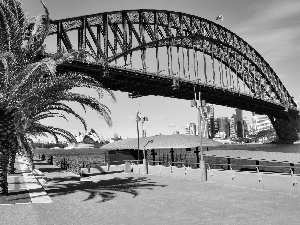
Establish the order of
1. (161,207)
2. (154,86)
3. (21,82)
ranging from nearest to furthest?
(161,207), (21,82), (154,86)

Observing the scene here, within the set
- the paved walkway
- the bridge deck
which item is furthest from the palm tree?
the bridge deck

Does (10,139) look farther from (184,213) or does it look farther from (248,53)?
(248,53)

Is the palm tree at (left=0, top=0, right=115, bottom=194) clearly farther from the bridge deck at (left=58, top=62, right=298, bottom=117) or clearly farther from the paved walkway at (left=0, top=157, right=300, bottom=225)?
the bridge deck at (left=58, top=62, right=298, bottom=117)

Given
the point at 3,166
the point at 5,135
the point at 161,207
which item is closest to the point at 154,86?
the point at 3,166

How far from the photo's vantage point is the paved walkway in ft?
41.5

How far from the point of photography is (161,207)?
14953 millimetres

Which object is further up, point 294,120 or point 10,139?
point 294,120

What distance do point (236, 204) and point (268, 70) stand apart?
146515 mm

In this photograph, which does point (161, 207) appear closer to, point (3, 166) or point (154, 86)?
point (3, 166)

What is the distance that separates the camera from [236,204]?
1518cm

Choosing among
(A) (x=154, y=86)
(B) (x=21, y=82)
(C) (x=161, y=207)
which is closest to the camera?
(C) (x=161, y=207)

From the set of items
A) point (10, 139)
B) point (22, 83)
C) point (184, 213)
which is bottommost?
point (184, 213)

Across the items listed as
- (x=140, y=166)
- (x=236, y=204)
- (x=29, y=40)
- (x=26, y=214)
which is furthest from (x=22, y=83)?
(x=140, y=166)

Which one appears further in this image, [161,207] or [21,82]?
[21,82]
